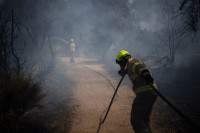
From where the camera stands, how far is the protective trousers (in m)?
2.62

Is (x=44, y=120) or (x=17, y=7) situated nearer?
(x=44, y=120)

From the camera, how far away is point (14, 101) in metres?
2.96

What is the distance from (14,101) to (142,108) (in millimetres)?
3162

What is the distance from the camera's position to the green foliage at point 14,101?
2.54 meters

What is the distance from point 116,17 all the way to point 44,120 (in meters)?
17.2

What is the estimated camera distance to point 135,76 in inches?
108

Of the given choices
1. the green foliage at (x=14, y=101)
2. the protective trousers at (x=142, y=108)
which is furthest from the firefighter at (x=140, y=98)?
the green foliage at (x=14, y=101)

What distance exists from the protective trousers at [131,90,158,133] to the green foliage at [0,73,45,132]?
266 centimetres

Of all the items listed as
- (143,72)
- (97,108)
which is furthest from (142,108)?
(97,108)

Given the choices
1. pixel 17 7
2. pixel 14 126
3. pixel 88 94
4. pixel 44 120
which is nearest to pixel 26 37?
pixel 17 7

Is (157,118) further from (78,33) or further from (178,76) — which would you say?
(78,33)

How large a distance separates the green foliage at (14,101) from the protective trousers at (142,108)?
8.72 feet

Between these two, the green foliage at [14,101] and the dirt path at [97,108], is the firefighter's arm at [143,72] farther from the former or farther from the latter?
the green foliage at [14,101]

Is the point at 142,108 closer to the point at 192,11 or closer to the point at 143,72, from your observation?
the point at 143,72
